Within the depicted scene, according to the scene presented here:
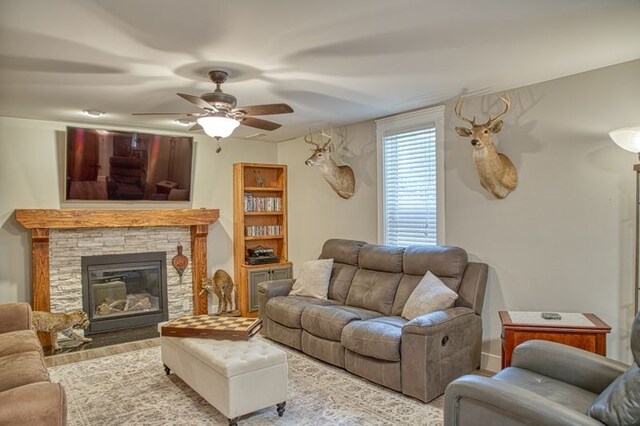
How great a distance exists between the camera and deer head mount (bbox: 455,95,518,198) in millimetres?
3463

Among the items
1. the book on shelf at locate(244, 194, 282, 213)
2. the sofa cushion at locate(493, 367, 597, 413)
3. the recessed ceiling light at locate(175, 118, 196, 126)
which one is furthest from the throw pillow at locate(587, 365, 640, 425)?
the book on shelf at locate(244, 194, 282, 213)

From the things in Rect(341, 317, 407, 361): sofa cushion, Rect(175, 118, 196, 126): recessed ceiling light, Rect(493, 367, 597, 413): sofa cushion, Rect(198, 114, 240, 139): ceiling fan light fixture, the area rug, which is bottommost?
the area rug

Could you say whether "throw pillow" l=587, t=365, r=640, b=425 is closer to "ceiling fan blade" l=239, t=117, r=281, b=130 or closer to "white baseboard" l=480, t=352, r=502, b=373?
"white baseboard" l=480, t=352, r=502, b=373

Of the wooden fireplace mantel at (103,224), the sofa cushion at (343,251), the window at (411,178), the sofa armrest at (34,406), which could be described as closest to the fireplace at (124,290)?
the wooden fireplace mantel at (103,224)

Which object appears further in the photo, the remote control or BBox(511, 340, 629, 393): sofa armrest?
the remote control

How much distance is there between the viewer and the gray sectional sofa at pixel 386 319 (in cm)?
323

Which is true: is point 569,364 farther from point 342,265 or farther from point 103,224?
point 103,224

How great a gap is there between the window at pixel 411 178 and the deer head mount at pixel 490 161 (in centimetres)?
62

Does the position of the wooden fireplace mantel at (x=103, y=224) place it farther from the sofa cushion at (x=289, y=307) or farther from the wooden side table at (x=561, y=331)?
the wooden side table at (x=561, y=331)

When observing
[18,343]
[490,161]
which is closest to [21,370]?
[18,343]

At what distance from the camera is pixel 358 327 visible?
359cm

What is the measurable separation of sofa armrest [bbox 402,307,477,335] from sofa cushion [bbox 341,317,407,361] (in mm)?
155

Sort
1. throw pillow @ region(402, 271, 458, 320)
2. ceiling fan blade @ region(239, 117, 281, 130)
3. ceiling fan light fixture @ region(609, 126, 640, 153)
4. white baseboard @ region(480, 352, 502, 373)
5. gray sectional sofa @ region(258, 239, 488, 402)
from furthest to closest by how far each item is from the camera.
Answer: white baseboard @ region(480, 352, 502, 373), throw pillow @ region(402, 271, 458, 320), ceiling fan blade @ region(239, 117, 281, 130), gray sectional sofa @ region(258, 239, 488, 402), ceiling fan light fixture @ region(609, 126, 640, 153)

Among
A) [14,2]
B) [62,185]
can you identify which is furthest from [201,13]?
[62,185]
